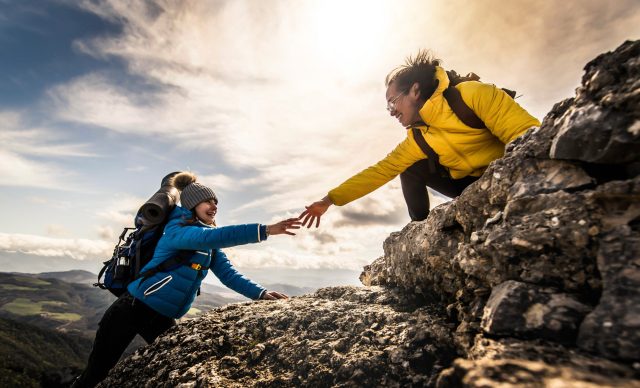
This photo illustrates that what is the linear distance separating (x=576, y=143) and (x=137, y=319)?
7.32 metres

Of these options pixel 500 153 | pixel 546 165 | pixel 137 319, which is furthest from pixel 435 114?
pixel 137 319

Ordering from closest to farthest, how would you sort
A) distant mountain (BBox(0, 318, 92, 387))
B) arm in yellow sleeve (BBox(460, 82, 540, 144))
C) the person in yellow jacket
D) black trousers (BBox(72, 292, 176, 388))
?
arm in yellow sleeve (BBox(460, 82, 540, 144)), the person in yellow jacket, black trousers (BBox(72, 292, 176, 388)), distant mountain (BBox(0, 318, 92, 387))

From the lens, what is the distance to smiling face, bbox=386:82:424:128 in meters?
6.14

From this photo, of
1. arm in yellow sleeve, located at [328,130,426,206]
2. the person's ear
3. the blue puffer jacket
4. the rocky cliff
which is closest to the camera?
the rocky cliff

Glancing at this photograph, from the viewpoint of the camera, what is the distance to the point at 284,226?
637 centimetres

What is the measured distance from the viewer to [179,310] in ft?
21.3

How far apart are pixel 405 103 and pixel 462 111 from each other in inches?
45.3

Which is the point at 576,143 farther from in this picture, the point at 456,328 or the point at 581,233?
the point at 456,328

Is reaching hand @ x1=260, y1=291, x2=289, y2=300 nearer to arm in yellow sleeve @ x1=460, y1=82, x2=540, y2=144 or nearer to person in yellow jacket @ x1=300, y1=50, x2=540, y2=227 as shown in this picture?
person in yellow jacket @ x1=300, y1=50, x2=540, y2=227

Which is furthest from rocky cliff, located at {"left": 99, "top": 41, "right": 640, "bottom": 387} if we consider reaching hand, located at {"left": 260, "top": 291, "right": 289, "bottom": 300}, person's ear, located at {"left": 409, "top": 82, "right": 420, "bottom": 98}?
person's ear, located at {"left": 409, "top": 82, "right": 420, "bottom": 98}

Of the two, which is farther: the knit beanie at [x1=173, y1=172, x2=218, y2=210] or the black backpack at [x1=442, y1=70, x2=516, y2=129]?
the knit beanie at [x1=173, y1=172, x2=218, y2=210]

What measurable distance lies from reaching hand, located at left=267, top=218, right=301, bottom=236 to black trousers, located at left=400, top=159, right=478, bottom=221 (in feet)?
8.63

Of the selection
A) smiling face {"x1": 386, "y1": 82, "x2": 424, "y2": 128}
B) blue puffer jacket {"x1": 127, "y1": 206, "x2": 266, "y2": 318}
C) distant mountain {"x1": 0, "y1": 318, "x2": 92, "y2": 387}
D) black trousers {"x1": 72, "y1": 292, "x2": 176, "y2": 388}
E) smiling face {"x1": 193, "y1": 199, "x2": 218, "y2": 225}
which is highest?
smiling face {"x1": 386, "y1": 82, "x2": 424, "y2": 128}

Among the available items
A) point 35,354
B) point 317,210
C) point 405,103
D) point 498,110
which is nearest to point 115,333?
point 317,210
